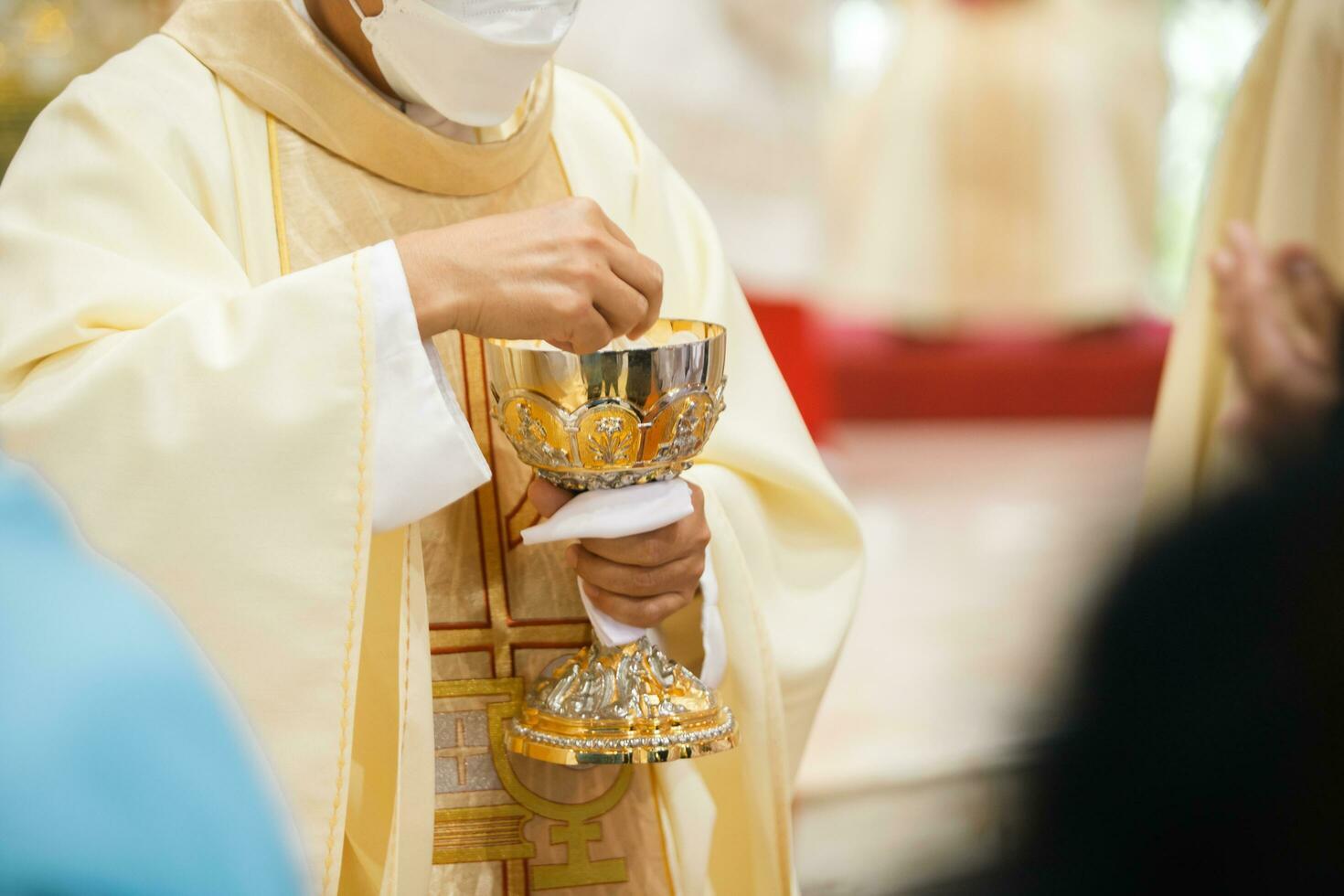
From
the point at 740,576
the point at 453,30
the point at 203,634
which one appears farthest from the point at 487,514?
the point at 453,30

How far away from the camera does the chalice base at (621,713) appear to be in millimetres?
1853

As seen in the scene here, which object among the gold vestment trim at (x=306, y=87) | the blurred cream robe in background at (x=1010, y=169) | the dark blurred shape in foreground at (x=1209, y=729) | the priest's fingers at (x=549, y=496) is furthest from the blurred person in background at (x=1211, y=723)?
the blurred cream robe in background at (x=1010, y=169)

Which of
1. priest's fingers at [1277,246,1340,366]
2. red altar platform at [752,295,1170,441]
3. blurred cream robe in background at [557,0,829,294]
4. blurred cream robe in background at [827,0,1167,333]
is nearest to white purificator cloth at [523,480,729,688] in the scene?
priest's fingers at [1277,246,1340,366]

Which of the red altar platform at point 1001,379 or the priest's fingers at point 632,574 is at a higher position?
the priest's fingers at point 632,574

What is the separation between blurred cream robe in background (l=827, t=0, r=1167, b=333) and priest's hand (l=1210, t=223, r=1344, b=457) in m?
7.49

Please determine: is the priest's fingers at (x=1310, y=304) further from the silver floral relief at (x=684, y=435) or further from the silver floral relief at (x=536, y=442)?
the silver floral relief at (x=536, y=442)

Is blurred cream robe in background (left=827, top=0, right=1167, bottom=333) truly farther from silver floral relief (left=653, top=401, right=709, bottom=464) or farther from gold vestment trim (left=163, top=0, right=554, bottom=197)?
silver floral relief (left=653, top=401, right=709, bottom=464)

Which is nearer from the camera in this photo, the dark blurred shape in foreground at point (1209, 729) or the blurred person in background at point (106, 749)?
the blurred person in background at point (106, 749)

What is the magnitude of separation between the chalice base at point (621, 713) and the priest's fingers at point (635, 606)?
0.04 metres

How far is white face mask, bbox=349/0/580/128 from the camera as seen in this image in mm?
1987

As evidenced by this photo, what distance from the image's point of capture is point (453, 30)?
78.3 inches

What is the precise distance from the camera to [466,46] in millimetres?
2002

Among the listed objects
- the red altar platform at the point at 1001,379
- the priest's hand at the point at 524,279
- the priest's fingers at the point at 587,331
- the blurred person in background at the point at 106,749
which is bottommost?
the red altar platform at the point at 1001,379

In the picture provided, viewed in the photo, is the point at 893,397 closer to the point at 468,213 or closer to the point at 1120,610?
the point at 468,213
